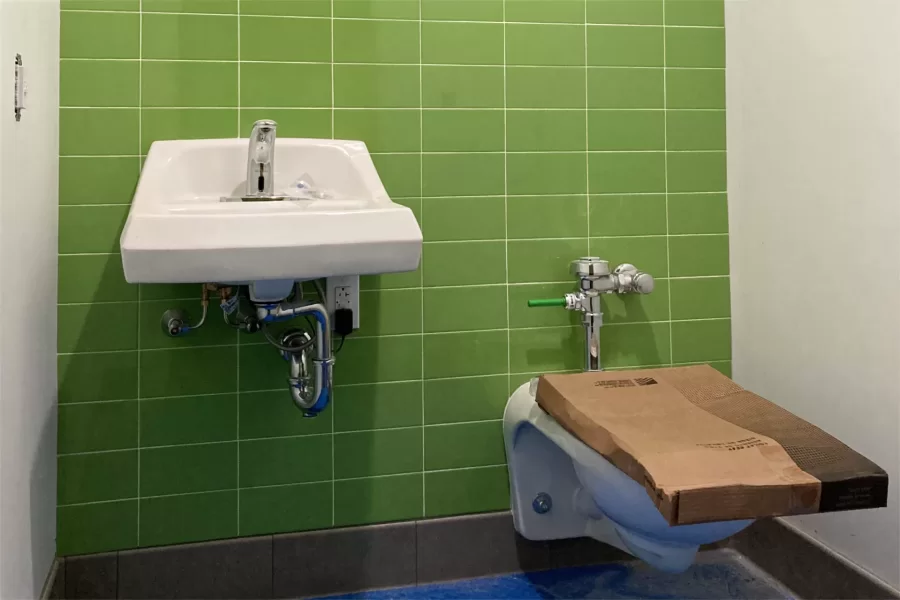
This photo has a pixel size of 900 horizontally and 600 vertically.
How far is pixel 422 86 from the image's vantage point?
1491 mm

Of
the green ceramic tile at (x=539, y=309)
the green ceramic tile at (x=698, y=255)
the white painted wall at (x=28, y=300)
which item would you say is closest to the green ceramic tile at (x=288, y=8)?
the white painted wall at (x=28, y=300)

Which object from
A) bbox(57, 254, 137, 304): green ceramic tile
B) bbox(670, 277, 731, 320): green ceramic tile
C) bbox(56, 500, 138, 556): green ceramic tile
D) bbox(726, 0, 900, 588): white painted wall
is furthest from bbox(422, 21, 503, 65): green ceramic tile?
bbox(56, 500, 138, 556): green ceramic tile

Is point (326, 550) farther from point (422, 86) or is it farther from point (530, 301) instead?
point (422, 86)

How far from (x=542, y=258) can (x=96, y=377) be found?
931 mm

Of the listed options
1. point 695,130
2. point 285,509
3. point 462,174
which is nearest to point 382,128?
point 462,174

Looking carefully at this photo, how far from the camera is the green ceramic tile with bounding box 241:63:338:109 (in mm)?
1424

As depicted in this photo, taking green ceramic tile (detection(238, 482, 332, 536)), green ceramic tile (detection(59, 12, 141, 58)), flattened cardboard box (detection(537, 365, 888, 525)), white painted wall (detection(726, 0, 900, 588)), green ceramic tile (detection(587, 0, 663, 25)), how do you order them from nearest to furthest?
flattened cardboard box (detection(537, 365, 888, 525)), white painted wall (detection(726, 0, 900, 588)), green ceramic tile (detection(59, 12, 141, 58)), green ceramic tile (detection(238, 482, 332, 536)), green ceramic tile (detection(587, 0, 663, 25))

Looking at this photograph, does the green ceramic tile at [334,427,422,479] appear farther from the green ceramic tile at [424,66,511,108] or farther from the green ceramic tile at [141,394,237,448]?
the green ceramic tile at [424,66,511,108]

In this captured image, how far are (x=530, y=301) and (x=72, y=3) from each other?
1063 millimetres

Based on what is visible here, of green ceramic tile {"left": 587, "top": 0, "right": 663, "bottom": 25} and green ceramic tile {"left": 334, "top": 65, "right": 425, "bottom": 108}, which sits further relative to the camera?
green ceramic tile {"left": 587, "top": 0, "right": 663, "bottom": 25}

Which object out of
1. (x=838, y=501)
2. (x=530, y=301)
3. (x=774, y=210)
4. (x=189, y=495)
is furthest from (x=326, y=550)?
(x=774, y=210)

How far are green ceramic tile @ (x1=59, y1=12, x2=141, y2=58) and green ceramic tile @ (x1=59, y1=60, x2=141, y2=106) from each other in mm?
17

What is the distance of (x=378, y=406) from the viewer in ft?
4.92

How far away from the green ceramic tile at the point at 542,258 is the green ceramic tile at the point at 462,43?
0.40 metres
